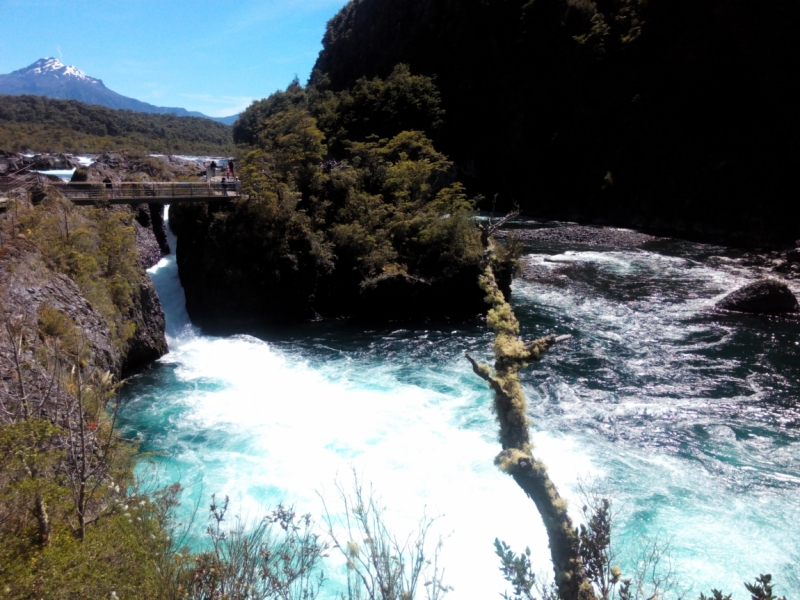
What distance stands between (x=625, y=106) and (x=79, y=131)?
347 ft

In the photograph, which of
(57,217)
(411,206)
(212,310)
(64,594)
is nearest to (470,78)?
(411,206)

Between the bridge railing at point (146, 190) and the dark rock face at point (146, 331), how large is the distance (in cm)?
462

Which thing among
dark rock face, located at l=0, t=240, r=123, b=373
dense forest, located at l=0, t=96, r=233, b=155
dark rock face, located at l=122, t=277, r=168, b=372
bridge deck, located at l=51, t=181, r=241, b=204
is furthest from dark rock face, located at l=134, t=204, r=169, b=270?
dense forest, located at l=0, t=96, r=233, b=155

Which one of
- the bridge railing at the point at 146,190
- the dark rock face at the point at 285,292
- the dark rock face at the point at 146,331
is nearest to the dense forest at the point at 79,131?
the bridge railing at the point at 146,190

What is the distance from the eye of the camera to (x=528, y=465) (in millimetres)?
6422

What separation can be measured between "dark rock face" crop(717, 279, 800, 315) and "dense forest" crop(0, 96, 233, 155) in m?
87.4

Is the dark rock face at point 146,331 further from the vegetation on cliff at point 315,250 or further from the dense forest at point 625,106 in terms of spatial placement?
the dense forest at point 625,106

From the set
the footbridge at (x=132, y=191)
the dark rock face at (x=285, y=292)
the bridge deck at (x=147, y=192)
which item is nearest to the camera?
the footbridge at (x=132, y=191)

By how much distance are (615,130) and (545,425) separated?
42932 millimetres

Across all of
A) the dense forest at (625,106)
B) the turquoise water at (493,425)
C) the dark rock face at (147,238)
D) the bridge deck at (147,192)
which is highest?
the dense forest at (625,106)

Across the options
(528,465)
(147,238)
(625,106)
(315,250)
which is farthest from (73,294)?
(625,106)

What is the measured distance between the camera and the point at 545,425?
1431cm

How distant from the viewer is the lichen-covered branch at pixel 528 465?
222 inches

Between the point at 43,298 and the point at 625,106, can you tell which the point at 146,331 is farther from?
the point at 625,106
